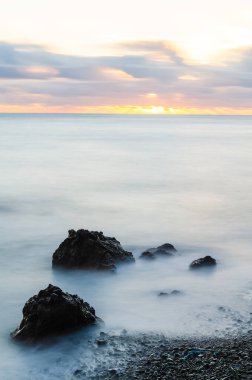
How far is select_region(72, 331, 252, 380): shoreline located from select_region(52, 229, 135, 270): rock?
305cm

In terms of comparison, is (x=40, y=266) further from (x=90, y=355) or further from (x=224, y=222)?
(x=224, y=222)

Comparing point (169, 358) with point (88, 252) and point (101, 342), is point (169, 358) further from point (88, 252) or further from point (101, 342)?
point (88, 252)

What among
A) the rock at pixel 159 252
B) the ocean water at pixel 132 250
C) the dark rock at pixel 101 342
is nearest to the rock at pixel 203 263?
the ocean water at pixel 132 250

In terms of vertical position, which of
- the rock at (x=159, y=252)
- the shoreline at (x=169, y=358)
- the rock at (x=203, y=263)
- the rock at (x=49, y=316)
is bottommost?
the shoreline at (x=169, y=358)

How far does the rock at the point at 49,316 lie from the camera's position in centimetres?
785

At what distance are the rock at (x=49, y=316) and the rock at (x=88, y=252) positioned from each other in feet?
9.10

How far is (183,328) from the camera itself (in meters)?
8.23

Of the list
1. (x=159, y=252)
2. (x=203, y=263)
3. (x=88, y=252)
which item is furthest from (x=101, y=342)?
(x=159, y=252)

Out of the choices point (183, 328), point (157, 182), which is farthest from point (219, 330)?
point (157, 182)

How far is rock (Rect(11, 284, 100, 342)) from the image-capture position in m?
7.85

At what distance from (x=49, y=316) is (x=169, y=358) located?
6.11 ft

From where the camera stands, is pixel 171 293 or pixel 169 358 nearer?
pixel 169 358

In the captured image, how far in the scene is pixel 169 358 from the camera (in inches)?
281

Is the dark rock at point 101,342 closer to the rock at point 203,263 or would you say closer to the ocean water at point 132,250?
the ocean water at point 132,250
